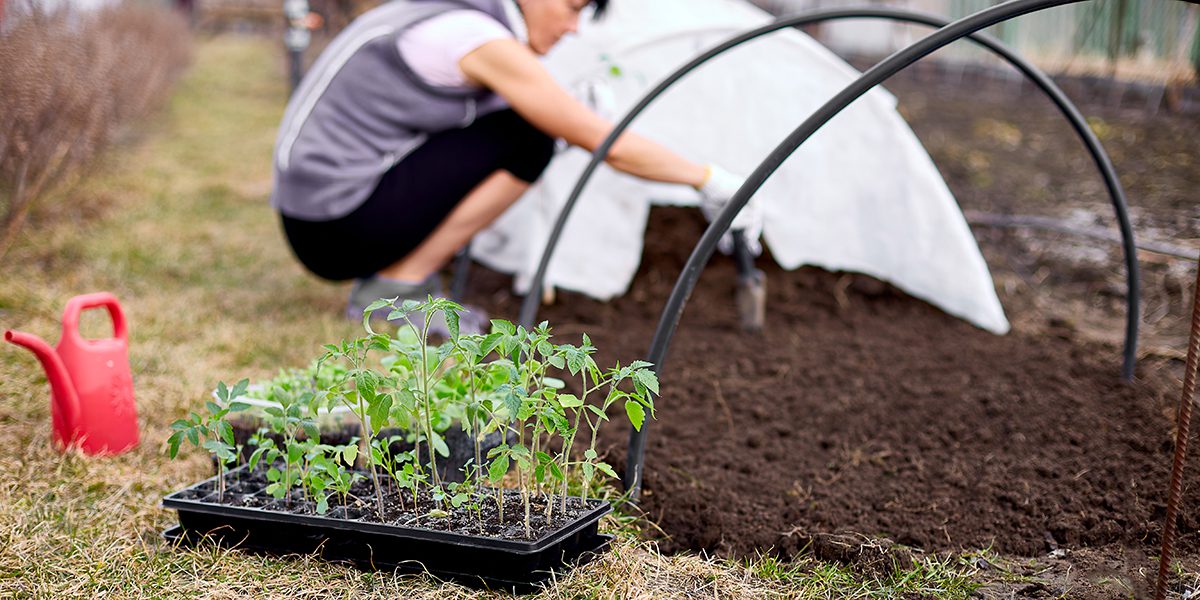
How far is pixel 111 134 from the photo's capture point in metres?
4.73

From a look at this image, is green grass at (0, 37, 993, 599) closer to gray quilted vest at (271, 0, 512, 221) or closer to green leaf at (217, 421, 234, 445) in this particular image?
green leaf at (217, 421, 234, 445)

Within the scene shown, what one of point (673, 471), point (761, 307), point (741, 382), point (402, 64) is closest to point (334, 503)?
point (673, 471)

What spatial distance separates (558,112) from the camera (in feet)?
8.20

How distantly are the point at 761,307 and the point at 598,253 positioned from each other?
55cm

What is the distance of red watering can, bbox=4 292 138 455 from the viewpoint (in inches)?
78.0

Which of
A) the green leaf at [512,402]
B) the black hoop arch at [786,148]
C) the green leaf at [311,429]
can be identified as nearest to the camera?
the green leaf at [512,402]

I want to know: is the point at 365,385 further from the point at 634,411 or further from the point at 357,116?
the point at 357,116

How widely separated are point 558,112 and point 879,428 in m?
1.07

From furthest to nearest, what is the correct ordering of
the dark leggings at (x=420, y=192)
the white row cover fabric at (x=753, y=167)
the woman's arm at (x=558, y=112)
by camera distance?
1. the white row cover fabric at (x=753, y=167)
2. the dark leggings at (x=420, y=192)
3. the woman's arm at (x=558, y=112)

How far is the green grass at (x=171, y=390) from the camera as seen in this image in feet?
5.18

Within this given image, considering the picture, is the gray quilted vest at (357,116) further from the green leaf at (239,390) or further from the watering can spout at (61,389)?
the green leaf at (239,390)

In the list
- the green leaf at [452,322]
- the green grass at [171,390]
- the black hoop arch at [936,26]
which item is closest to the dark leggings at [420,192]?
the green grass at [171,390]

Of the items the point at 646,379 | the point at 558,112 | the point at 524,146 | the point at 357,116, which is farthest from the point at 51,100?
the point at 646,379

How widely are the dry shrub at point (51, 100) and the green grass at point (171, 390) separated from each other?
25 cm
